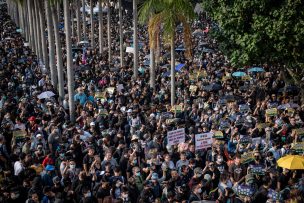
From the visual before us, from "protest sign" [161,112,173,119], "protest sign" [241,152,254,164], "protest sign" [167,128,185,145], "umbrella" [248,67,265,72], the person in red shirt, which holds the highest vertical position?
"umbrella" [248,67,265,72]

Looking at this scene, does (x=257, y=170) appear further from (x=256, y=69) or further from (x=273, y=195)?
(x=256, y=69)

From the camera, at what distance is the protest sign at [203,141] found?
14.8 m

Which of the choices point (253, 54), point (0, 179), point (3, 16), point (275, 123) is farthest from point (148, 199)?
point (3, 16)

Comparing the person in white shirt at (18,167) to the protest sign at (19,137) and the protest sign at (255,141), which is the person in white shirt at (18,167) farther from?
the protest sign at (255,141)

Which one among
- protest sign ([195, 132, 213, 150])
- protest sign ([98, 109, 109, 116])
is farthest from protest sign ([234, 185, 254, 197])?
protest sign ([98, 109, 109, 116])

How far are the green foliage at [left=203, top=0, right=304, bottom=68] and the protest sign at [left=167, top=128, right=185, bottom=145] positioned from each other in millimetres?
7002

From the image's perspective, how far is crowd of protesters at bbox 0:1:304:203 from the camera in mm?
12008

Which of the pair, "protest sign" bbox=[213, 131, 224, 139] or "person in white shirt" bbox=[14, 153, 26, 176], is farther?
"protest sign" bbox=[213, 131, 224, 139]

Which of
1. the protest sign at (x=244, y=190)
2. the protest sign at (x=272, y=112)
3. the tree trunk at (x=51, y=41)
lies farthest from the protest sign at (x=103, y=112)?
the tree trunk at (x=51, y=41)

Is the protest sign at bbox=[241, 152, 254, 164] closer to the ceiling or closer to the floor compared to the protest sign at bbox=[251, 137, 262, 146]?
closer to the floor

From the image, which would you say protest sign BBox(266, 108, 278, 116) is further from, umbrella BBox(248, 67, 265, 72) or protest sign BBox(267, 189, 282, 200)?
umbrella BBox(248, 67, 265, 72)

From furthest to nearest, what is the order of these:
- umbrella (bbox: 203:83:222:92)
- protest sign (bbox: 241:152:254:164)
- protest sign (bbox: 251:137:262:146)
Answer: umbrella (bbox: 203:83:222:92), protest sign (bbox: 251:137:262:146), protest sign (bbox: 241:152:254:164)

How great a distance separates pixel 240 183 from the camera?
1273 cm

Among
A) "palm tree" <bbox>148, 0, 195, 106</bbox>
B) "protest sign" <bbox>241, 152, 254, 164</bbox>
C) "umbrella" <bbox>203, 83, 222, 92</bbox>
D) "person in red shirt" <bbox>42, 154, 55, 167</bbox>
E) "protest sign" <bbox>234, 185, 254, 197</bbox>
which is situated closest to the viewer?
"protest sign" <bbox>234, 185, 254, 197</bbox>
